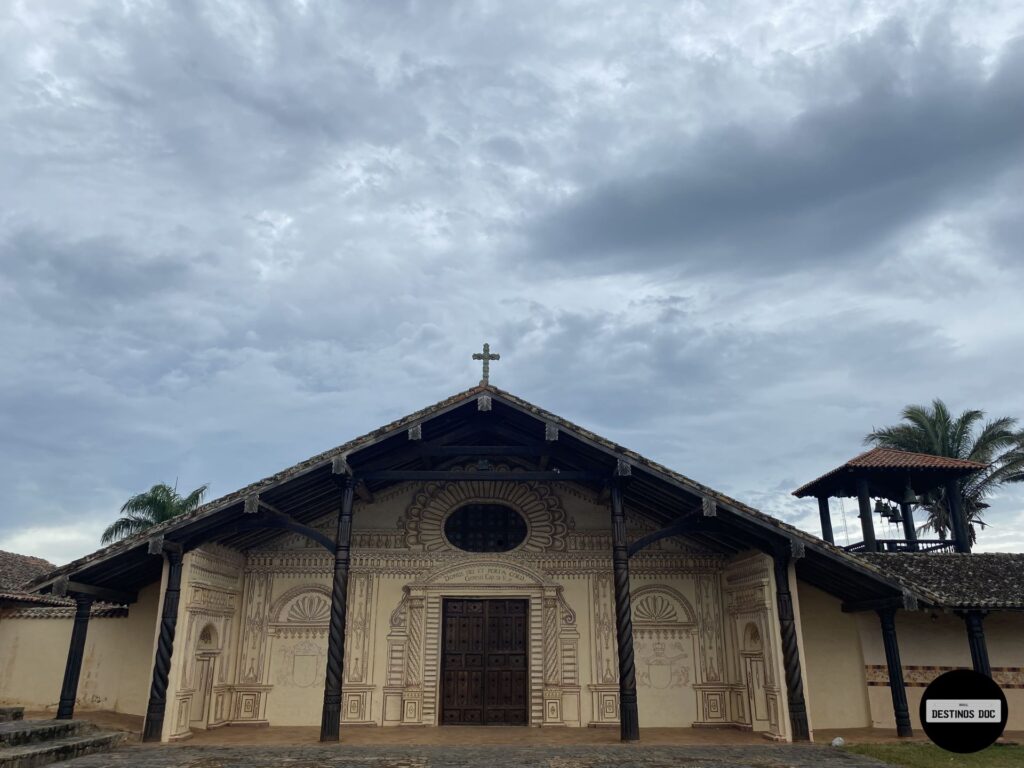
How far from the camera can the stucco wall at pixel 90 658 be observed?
47.9ft

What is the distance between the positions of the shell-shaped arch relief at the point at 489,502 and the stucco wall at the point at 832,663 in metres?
5.14

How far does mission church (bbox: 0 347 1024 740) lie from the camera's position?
1185cm

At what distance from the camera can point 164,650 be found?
1149cm

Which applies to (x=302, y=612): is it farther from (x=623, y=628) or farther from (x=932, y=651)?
(x=932, y=651)

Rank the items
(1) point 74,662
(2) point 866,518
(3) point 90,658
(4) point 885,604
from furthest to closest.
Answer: (2) point 866,518 < (3) point 90,658 < (1) point 74,662 < (4) point 885,604

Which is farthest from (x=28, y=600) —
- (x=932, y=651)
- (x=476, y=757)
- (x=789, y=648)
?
(x=932, y=651)

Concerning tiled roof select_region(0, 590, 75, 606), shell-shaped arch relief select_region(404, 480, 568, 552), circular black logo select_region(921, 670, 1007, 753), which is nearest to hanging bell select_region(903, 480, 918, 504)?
shell-shaped arch relief select_region(404, 480, 568, 552)

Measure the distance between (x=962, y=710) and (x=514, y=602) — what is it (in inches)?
453

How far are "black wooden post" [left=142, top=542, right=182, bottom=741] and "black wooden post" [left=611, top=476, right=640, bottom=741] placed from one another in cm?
736

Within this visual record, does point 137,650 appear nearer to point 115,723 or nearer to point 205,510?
point 115,723

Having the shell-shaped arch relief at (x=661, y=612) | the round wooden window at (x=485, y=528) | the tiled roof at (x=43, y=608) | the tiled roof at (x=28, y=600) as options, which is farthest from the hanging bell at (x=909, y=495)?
the tiled roof at (x=28, y=600)

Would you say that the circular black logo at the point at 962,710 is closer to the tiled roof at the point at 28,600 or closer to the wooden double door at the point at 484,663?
the wooden double door at the point at 484,663

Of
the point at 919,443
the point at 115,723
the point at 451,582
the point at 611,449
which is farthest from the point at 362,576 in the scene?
the point at 919,443

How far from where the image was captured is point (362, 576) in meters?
14.1
